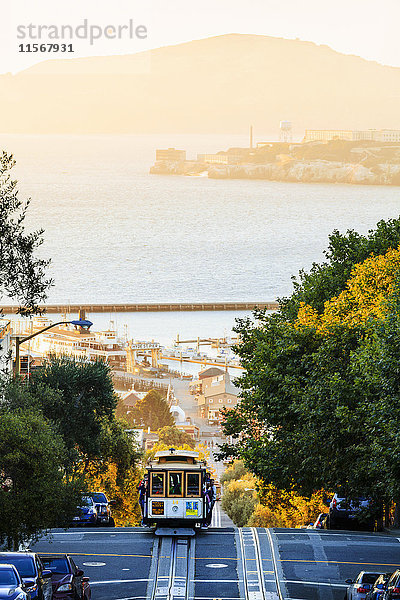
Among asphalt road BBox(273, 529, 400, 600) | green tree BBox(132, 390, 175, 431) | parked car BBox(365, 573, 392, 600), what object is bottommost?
green tree BBox(132, 390, 175, 431)

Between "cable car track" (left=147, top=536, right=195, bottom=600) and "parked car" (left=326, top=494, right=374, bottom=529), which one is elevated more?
"cable car track" (left=147, top=536, right=195, bottom=600)

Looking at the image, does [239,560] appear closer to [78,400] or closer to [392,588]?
[392,588]

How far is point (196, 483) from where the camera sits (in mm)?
36062

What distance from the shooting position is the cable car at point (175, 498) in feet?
117

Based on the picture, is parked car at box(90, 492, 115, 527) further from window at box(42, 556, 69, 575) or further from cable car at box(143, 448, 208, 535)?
window at box(42, 556, 69, 575)

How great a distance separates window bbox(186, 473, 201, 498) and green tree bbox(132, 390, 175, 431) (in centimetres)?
15377

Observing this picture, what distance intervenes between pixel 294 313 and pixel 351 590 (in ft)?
85.3

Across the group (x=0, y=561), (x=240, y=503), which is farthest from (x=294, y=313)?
(x=240, y=503)

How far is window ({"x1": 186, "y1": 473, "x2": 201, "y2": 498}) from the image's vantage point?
118ft

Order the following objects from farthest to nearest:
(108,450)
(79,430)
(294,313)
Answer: (108,450) < (79,430) < (294,313)

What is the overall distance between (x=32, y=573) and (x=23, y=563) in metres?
0.42

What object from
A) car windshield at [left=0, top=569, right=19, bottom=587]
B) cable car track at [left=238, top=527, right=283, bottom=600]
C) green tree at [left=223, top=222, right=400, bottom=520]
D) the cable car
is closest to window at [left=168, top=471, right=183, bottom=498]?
the cable car

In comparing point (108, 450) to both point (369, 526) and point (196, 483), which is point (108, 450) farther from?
point (196, 483)

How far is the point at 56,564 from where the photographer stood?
25203mm
